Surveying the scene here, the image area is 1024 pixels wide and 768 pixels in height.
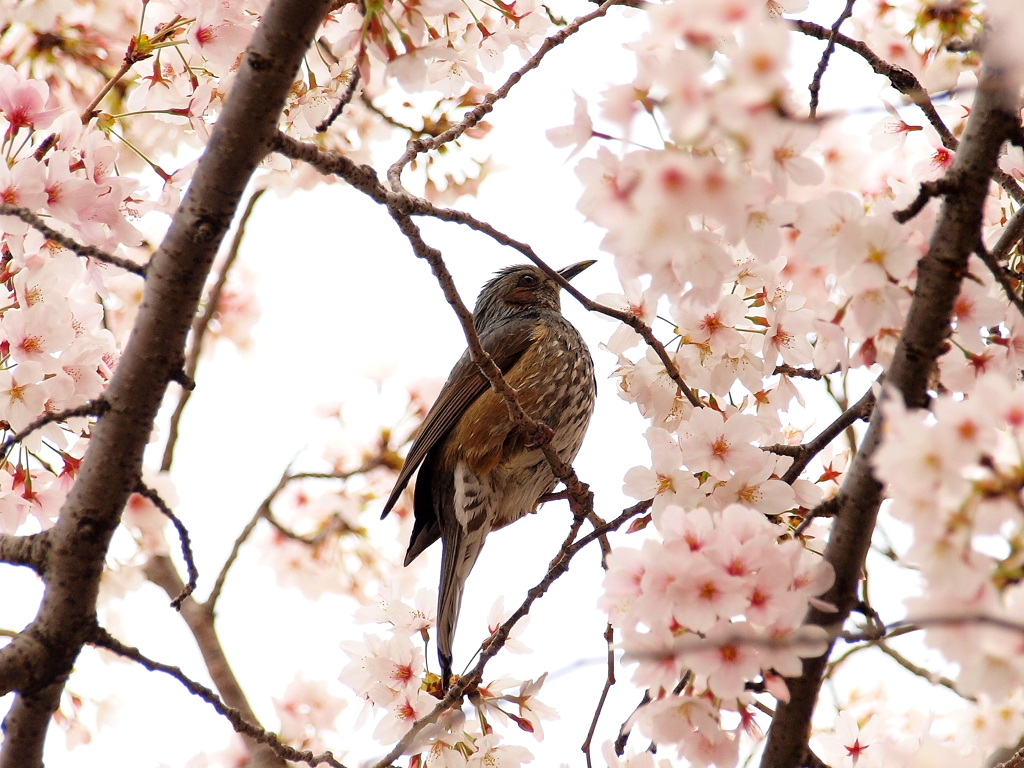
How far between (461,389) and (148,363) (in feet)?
7.43

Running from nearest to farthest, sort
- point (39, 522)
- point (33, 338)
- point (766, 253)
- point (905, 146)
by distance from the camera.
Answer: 1. point (766, 253)
2. point (33, 338)
3. point (39, 522)
4. point (905, 146)

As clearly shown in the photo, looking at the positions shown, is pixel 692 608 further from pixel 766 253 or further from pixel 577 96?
pixel 577 96

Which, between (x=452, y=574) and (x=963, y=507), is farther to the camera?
(x=452, y=574)

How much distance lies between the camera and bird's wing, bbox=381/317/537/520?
385 centimetres

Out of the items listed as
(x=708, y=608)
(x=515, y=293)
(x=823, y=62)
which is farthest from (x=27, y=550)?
(x=515, y=293)

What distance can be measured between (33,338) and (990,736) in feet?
9.08

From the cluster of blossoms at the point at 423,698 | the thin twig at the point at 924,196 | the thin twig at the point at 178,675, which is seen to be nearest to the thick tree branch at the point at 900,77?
the thin twig at the point at 924,196

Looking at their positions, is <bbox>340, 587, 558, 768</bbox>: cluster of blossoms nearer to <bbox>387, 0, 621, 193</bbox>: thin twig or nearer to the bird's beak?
<bbox>387, 0, 621, 193</bbox>: thin twig

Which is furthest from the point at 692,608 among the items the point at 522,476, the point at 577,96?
the point at 522,476

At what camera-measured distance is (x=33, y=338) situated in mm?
2287

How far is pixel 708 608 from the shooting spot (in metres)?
1.49

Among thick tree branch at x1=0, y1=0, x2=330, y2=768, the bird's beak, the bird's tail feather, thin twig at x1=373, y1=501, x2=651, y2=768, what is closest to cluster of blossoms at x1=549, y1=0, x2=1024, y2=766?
thin twig at x1=373, y1=501, x2=651, y2=768

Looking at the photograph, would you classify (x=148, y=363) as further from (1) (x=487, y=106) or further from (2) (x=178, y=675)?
(1) (x=487, y=106)

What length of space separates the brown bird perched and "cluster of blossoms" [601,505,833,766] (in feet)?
6.76
